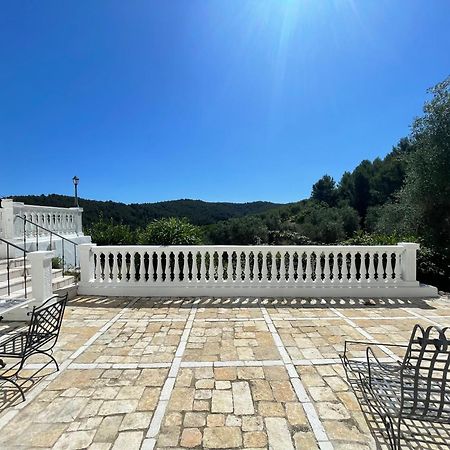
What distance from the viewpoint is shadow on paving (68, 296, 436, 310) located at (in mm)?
5711

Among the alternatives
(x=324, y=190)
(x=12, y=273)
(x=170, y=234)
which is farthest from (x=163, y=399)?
(x=324, y=190)

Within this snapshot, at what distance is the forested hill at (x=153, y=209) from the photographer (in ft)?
64.8

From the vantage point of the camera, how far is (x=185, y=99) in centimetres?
982

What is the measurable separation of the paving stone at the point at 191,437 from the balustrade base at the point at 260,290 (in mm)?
4123

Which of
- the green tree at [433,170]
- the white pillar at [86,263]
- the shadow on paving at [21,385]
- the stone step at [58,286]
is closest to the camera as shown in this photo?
the shadow on paving at [21,385]

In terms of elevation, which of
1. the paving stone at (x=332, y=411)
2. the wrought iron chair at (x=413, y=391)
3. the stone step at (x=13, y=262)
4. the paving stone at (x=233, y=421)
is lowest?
the paving stone at (x=332, y=411)

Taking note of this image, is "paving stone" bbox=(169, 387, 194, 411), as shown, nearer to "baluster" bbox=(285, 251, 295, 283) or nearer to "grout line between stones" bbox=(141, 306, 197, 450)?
"grout line between stones" bbox=(141, 306, 197, 450)

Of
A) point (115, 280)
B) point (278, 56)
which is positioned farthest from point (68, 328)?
point (278, 56)

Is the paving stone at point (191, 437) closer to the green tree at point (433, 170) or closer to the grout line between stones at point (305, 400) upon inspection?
the grout line between stones at point (305, 400)

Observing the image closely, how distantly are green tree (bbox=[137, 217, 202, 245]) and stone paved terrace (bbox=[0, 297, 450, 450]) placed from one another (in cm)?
288

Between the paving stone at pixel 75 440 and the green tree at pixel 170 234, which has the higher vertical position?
the green tree at pixel 170 234

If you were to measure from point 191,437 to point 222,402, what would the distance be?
0.50 metres

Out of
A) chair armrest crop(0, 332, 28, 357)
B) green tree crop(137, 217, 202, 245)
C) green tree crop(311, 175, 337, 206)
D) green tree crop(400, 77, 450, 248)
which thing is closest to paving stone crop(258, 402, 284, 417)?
chair armrest crop(0, 332, 28, 357)

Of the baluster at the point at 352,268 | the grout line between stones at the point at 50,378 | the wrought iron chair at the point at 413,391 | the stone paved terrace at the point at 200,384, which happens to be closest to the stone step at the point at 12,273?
the stone paved terrace at the point at 200,384
